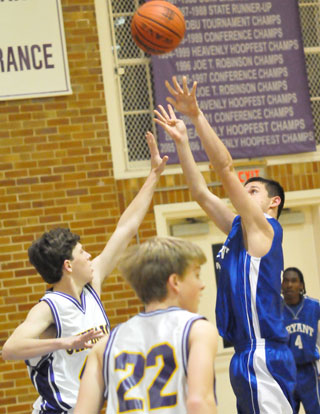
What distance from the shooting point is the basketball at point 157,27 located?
5.31m

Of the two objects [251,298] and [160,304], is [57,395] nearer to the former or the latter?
[251,298]

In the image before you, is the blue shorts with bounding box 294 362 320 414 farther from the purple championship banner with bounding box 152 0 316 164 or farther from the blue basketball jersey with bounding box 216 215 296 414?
the blue basketball jersey with bounding box 216 215 296 414

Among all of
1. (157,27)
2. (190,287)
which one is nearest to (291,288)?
(157,27)

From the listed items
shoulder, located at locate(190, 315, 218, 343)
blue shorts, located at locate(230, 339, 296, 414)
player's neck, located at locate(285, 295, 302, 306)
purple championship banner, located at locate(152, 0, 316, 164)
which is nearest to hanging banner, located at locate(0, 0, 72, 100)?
purple championship banner, located at locate(152, 0, 316, 164)

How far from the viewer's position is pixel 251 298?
11.7ft

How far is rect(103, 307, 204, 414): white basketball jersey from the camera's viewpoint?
7.23ft

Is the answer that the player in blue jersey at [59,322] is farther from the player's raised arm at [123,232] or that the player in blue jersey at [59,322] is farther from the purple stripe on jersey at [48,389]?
the player's raised arm at [123,232]

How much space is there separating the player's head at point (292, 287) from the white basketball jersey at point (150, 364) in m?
4.17

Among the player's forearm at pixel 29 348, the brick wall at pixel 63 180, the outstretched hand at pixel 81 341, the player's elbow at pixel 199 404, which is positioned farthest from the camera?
the brick wall at pixel 63 180

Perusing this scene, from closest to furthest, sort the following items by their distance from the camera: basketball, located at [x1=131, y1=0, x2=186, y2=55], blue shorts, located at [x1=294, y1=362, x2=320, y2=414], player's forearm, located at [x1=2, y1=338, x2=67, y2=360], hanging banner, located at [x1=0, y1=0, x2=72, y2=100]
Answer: player's forearm, located at [x1=2, y1=338, x2=67, y2=360], basketball, located at [x1=131, y1=0, x2=186, y2=55], blue shorts, located at [x1=294, y1=362, x2=320, y2=414], hanging banner, located at [x1=0, y1=0, x2=72, y2=100]

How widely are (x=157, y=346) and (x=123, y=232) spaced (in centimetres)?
186

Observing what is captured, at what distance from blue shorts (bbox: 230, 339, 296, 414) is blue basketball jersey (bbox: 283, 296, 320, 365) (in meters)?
2.63

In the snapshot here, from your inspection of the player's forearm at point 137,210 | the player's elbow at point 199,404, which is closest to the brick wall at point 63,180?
the player's forearm at point 137,210

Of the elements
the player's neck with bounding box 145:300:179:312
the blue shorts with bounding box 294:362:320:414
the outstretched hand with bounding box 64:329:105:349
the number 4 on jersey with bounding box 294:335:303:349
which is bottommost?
the blue shorts with bounding box 294:362:320:414
